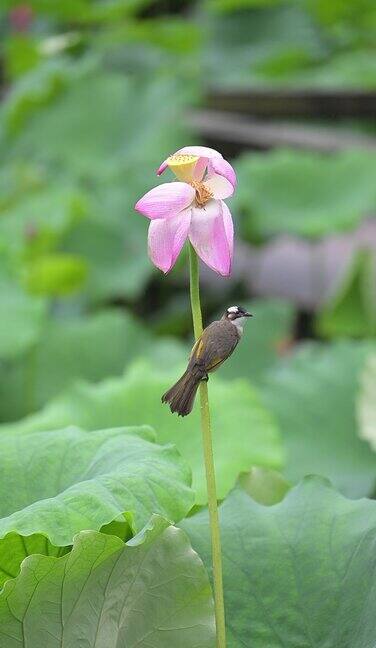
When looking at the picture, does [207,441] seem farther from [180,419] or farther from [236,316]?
[180,419]

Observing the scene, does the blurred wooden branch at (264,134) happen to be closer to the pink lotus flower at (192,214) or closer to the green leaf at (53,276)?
the green leaf at (53,276)

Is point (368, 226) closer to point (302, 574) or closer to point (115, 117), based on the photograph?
point (115, 117)

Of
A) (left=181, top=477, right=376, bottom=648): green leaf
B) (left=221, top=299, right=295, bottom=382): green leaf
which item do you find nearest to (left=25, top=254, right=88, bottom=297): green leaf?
(left=221, top=299, right=295, bottom=382): green leaf

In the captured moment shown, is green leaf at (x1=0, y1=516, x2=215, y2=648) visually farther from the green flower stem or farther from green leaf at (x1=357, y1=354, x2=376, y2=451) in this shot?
green leaf at (x1=357, y1=354, x2=376, y2=451)

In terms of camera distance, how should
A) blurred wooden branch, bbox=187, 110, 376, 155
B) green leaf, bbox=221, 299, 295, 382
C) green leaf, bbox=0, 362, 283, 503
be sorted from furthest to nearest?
1. blurred wooden branch, bbox=187, 110, 376, 155
2. green leaf, bbox=221, 299, 295, 382
3. green leaf, bbox=0, 362, 283, 503

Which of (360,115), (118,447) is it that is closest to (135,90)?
(360,115)

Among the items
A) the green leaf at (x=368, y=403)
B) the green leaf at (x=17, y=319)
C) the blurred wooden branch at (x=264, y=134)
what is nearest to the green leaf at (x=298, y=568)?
the green leaf at (x=368, y=403)
